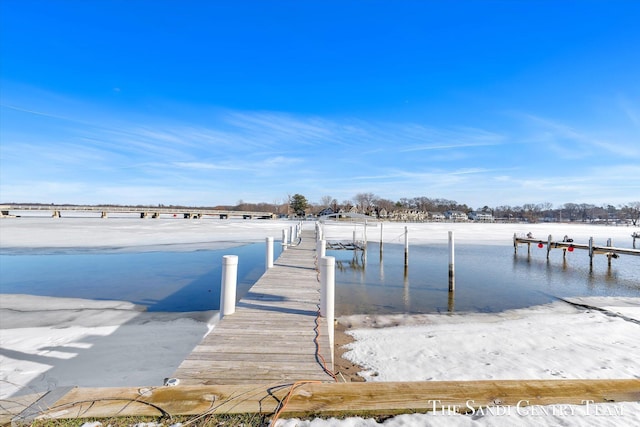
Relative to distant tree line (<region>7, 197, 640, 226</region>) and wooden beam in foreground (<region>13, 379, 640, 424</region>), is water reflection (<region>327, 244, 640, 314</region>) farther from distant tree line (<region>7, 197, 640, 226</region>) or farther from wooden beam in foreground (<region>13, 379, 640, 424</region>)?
distant tree line (<region>7, 197, 640, 226</region>)

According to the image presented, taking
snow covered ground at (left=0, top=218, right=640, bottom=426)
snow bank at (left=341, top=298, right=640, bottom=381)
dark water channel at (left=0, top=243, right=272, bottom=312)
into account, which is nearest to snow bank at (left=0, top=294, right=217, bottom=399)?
snow covered ground at (left=0, top=218, right=640, bottom=426)

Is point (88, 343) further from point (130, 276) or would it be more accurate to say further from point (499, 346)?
point (499, 346)

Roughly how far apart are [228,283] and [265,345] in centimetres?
167

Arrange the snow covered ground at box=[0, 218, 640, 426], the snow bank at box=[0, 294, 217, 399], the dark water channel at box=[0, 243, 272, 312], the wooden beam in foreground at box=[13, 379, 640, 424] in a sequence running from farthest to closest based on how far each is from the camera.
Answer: the dark water channel at box=[0, 243, 272, 312] → the snow bank at box=[0, 294, 217, 399] → the snow covered ground at box=[0, 218, 640, 426] → the wooden beam in foreground at box=[13, 379, 640, 424]

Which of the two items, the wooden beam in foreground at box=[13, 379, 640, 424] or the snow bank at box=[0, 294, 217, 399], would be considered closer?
the wooden beam in foreground at box=[13, 379, 640, 424]

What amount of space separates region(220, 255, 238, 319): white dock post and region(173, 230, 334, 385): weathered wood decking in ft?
0.53

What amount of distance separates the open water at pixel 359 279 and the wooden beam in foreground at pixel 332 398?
6.91 metres

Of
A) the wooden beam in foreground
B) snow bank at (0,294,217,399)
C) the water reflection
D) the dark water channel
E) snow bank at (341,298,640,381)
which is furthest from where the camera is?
the water reflection

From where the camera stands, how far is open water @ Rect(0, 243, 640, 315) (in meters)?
10.5

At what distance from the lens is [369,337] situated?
7375 mm

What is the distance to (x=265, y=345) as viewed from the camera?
4.31 meters

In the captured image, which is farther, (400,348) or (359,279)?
(359,279)

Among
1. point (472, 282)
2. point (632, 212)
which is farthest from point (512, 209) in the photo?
point (472, 282)

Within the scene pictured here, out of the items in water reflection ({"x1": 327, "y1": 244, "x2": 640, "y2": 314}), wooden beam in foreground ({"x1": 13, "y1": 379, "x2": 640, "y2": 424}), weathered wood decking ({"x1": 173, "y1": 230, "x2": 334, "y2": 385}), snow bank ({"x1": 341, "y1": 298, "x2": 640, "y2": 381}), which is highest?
wooden beam in foreground ({"x1": 13, "y1": 379, "x2": 640, "y2": 424})
